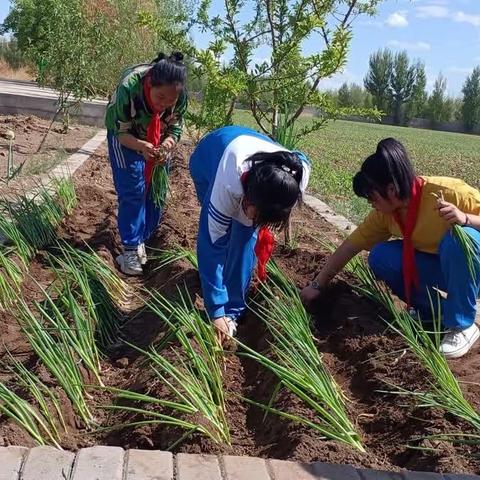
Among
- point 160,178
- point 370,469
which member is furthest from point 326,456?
point 160,178

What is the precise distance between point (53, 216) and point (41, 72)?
5246 millimetres

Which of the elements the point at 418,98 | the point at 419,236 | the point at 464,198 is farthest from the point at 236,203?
the point at 418,98

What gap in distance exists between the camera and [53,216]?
15.5 feet

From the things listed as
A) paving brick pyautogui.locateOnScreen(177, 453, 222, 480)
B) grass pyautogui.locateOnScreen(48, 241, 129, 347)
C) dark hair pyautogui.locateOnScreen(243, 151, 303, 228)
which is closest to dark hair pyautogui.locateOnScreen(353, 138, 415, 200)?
dark hair pyautogui.locateOnScreen(243, 151, 303, 228)

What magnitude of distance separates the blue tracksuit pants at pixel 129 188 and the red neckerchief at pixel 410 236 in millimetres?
1695

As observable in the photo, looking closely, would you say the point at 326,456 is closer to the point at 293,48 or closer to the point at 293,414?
the point at 293,414

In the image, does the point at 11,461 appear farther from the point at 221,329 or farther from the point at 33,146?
the point at 33,146

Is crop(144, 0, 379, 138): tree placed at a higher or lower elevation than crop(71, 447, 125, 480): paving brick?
higher

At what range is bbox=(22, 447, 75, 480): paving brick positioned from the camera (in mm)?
1864

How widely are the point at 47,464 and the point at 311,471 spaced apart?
2.29 feet

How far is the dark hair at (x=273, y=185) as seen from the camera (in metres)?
2.63

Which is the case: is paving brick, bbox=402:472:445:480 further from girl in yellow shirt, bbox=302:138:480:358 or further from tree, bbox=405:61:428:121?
tree, bbox=405:61:428:121

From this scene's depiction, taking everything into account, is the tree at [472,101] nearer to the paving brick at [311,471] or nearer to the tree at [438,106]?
the tree at [438,106]

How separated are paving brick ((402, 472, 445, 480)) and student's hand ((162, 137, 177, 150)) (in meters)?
2.77
